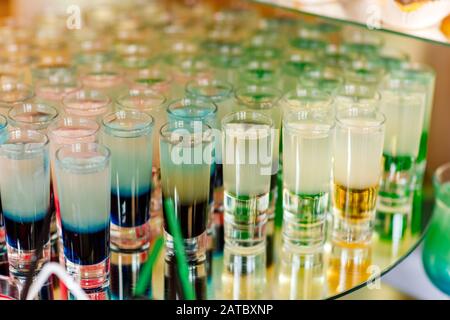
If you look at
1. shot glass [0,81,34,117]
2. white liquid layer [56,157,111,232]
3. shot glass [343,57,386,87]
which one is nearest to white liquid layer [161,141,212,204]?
white liquid layer [56,157,111,232]

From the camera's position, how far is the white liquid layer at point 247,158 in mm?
1190

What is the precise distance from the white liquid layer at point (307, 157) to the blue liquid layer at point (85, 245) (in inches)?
12.5

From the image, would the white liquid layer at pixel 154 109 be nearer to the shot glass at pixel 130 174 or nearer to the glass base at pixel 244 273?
the shot glass at pixel 130 174

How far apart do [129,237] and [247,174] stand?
24 centimetres

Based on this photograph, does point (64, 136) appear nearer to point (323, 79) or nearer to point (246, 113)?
point (246, 113)

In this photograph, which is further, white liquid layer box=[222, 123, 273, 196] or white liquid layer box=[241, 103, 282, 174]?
white liquid layer box=[241, 103, 282, 174]

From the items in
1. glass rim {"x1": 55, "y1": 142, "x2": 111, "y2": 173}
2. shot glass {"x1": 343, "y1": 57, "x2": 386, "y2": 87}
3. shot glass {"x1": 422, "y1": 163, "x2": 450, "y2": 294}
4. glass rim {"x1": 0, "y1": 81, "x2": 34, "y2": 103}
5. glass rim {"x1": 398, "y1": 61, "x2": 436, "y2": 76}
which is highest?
glass rim {"x1": 398, "y1": 61, "x2": 436, "y2": 76}

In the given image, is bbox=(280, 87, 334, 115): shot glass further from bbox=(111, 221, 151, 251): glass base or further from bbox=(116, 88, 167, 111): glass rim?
bbox=(111, 221, 151, 251): glass base

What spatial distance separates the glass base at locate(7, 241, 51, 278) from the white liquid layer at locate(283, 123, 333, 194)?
418mm

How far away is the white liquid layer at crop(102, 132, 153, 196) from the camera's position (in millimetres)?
1211

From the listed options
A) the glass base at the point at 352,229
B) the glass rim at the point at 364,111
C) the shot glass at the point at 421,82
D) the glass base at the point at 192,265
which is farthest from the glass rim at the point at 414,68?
the glass base at the point at 192,265

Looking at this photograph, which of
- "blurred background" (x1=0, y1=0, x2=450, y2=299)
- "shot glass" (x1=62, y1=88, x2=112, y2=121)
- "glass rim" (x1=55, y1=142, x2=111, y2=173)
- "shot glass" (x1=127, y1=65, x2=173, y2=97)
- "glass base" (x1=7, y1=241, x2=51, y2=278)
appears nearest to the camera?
"glass rim" (x1=55, y1=142, x2=111, y2=173)

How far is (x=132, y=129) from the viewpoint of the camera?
1.20 m

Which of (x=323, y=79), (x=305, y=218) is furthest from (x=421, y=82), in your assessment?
(x=305, y=218)
